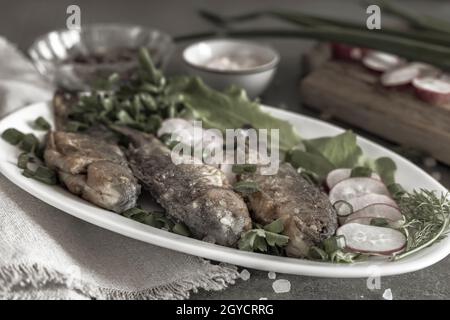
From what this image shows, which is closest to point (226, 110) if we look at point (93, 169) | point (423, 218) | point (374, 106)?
point (374, 106)

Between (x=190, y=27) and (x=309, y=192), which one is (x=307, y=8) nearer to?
(x=190, y=27)

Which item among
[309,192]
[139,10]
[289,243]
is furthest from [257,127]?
[139,10]

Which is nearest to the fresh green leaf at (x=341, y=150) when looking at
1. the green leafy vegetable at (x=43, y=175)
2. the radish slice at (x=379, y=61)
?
the radish slice at (x=379, y=61)

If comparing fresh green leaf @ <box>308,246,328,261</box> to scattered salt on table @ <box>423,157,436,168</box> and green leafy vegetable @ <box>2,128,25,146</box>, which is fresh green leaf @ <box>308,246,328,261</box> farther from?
green leafy vegetable @ <box>2,128,25,146</box>

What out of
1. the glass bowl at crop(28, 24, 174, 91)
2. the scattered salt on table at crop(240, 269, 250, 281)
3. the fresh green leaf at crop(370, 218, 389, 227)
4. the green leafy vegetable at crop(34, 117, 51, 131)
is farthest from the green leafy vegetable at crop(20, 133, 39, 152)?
the fresh green leaf at crop(370, 218, 389, 227)

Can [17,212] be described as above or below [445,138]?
above
